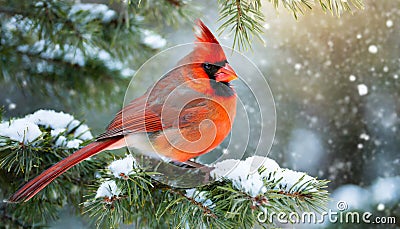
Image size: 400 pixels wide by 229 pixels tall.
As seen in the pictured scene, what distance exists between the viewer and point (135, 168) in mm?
727

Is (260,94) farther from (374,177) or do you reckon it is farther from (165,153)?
(374,177)

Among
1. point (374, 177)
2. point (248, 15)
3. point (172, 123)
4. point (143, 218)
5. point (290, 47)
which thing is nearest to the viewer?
point (172, 123)

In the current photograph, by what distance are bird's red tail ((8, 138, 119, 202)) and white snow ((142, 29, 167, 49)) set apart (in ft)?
2.56

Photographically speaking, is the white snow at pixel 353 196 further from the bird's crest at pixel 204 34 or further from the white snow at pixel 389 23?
the bird's crest at pixel 204 34

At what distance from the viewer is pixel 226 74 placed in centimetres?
65

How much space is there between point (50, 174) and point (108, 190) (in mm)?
96

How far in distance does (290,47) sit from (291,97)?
0.31m

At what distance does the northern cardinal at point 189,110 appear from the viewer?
25.4 inches

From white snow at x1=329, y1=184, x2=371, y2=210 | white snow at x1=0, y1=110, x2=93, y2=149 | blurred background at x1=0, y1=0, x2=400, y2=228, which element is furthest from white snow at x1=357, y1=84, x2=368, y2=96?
white snow at x1=0, y1=110, x2=93, y2=149

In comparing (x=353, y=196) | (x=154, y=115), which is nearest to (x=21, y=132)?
(x=154, y=115)

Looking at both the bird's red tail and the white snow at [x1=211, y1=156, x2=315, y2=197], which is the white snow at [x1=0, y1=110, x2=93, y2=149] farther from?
the white snow at [x1=211, y1=156, x2=315, y2=197]

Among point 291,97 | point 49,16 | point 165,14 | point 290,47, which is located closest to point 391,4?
point 290,47

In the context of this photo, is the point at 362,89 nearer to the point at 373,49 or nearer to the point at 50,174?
the point at 373,49

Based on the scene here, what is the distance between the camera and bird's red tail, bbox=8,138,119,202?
25.8 inches
